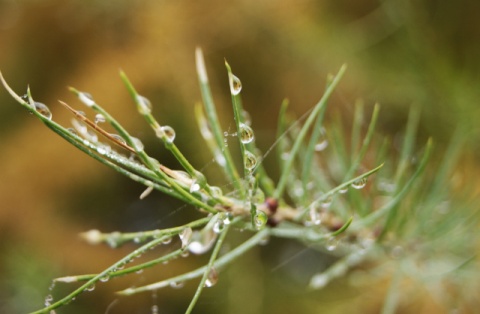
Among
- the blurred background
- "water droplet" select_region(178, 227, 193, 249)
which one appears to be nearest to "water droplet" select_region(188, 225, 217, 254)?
"water droplet" select_region(178, 227, 193, 249)

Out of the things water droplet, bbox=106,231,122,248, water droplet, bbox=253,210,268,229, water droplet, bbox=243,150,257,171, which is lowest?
water droplet, bbox=106,231,122,248

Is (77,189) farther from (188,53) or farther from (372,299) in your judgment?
(372,299)

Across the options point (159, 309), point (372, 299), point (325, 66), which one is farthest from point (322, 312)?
point (325, 66)

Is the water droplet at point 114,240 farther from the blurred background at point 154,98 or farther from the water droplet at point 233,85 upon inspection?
the blurred background at point 154,98

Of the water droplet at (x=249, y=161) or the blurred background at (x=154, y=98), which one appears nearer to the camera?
the water droplet at (x=249, y=161)

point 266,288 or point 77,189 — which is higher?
point 77,189

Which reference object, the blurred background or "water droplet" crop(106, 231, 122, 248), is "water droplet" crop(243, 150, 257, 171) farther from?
the blurred background

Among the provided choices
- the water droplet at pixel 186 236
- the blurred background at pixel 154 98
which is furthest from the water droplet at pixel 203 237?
the blurred background at pixel 154 98

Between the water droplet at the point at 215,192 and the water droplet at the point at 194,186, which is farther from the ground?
the water droplet at the point at 215,192
